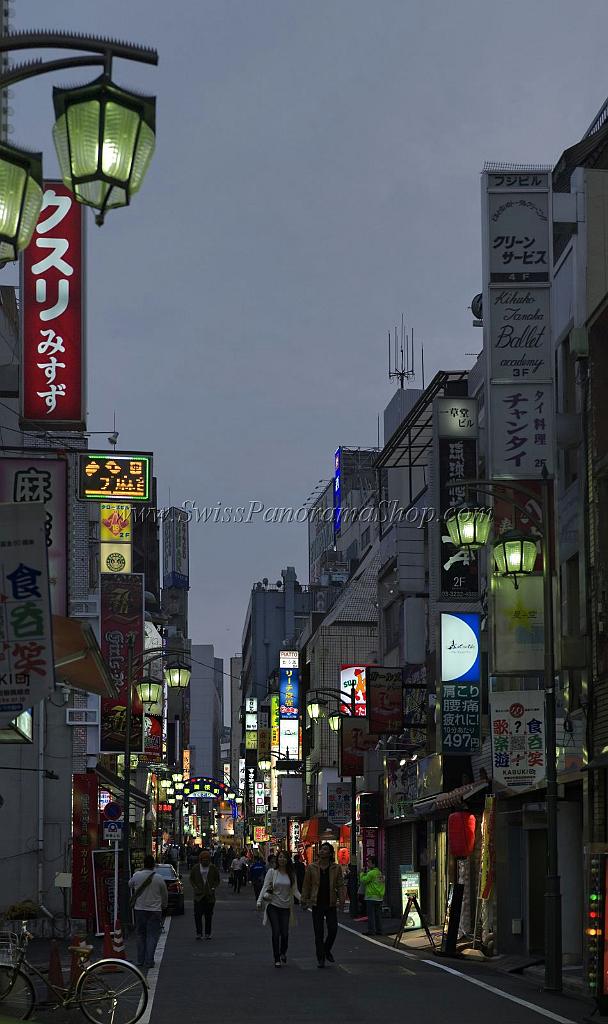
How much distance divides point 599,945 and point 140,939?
31.0ft

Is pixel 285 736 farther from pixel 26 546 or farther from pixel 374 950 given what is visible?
pixel 26 546

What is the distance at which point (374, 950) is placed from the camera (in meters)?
31.7

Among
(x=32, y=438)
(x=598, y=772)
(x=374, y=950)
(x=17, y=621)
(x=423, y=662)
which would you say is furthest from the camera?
(x=423, y=662)

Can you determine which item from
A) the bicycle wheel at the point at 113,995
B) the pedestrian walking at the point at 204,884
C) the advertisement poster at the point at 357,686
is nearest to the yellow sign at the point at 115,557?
the advertisement poster at the point at 357,686

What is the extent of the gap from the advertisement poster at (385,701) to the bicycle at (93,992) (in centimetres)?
3499

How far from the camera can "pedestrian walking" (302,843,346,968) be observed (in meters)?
25.4

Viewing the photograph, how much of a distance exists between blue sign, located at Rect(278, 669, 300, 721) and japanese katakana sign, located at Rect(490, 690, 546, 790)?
7925cm

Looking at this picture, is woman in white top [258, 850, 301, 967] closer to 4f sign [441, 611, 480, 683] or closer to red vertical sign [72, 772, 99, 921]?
red vertical sign [72, 772, 99, 921]

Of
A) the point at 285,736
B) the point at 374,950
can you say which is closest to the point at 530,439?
the point at 374,950

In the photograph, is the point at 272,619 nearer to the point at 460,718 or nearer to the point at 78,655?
the point at 460,718

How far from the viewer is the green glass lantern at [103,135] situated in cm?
1007

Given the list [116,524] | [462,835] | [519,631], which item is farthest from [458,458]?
[116,524]

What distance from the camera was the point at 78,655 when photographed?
1856 cm

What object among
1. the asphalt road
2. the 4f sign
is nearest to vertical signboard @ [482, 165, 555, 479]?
the asphalt road
